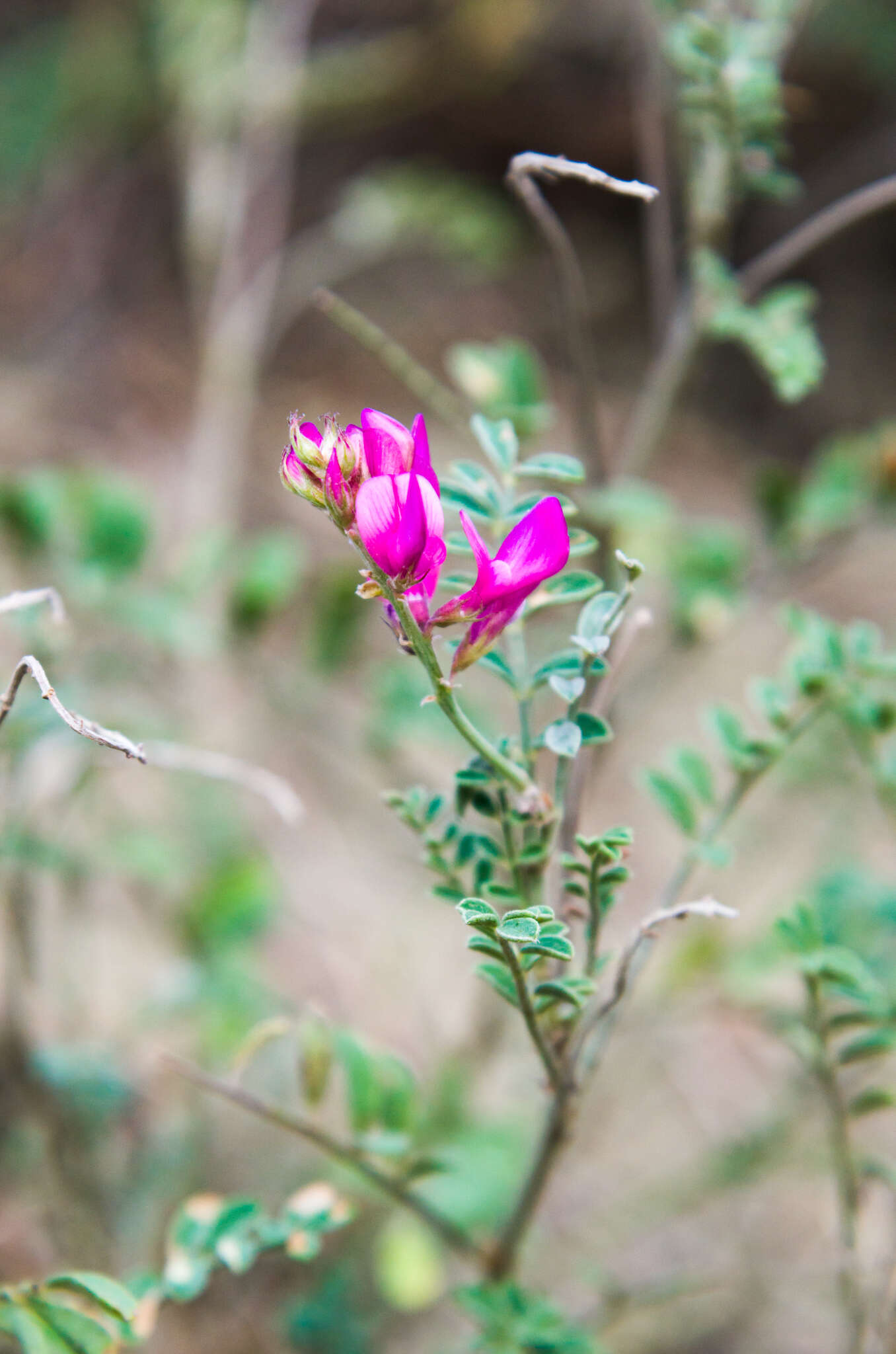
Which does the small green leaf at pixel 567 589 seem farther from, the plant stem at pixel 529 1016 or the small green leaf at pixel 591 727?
the plant stem at pixel 529 1016

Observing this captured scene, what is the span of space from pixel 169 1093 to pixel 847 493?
834mm

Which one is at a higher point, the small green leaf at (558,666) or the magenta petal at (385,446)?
the magenta petal at (385,446)

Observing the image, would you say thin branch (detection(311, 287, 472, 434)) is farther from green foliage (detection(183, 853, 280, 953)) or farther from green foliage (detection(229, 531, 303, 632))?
green foliage (detection(183, 853, 280, 953))

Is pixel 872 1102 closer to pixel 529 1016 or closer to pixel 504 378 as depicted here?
pixel 529 1016

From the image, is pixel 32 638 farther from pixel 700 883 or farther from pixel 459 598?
pixel 700 883

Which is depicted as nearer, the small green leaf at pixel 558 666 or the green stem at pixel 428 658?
the green stem at pixel 428 658

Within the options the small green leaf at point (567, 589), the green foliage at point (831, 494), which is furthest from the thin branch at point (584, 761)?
the green foliage at point (831, 494)

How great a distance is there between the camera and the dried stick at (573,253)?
1.41ft

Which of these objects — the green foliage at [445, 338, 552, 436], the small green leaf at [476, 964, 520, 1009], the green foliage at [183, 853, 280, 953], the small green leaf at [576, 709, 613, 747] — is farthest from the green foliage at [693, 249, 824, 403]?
the green foliage at [183, 853, 280, 953]

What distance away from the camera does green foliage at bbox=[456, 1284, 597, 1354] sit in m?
0.52

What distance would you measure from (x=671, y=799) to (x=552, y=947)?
22 cm

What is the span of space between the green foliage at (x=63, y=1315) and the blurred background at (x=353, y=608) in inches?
8.1

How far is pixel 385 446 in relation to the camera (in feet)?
1.20

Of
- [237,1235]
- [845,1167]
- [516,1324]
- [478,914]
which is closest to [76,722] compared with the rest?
[478,914]
